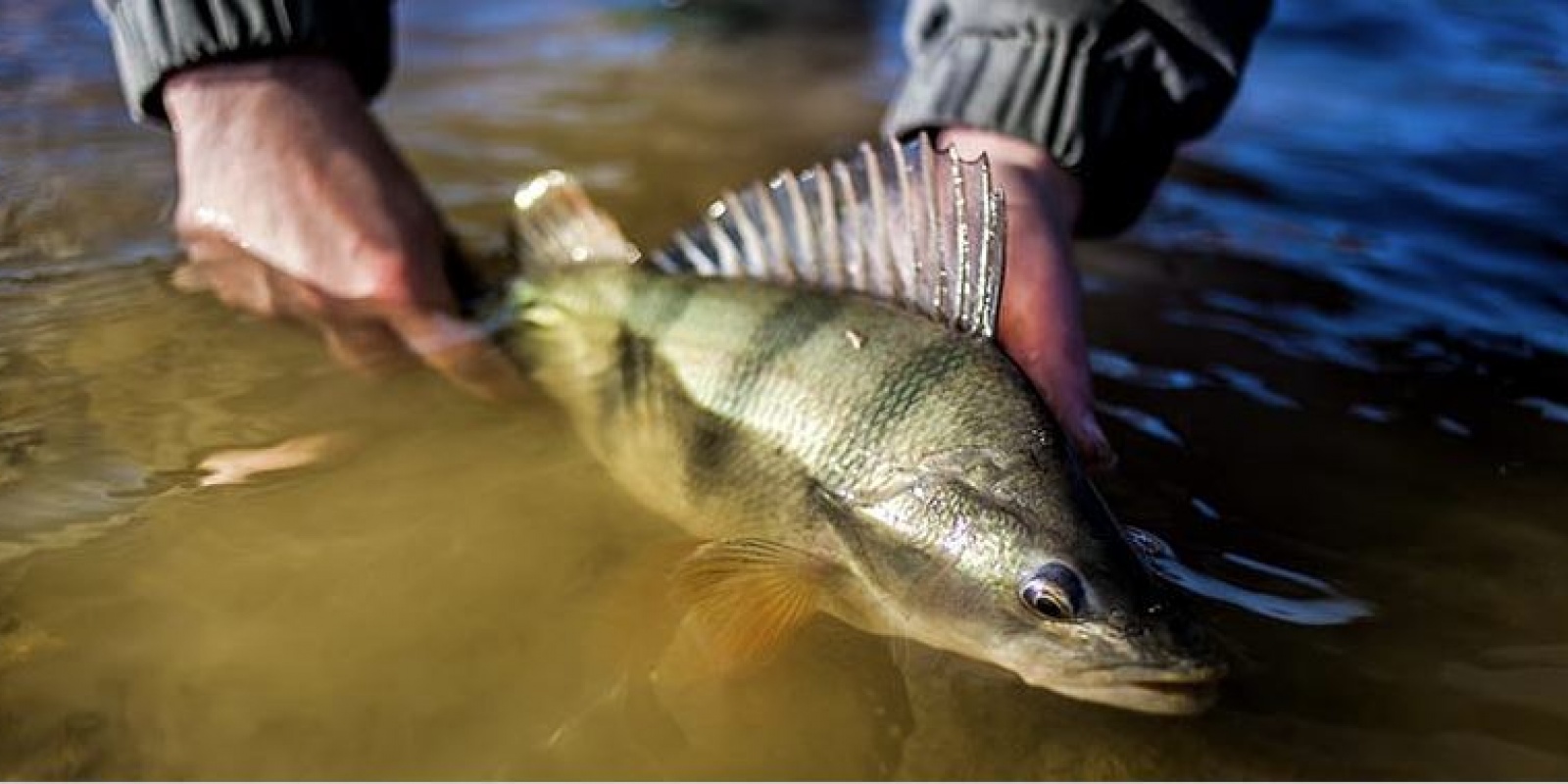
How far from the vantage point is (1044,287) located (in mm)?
2264

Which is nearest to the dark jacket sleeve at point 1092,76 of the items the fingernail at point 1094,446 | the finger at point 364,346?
the fingernail at point 1094,446

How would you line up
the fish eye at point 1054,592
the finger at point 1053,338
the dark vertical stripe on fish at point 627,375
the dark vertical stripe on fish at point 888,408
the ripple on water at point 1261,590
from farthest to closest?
1. the dark vertical stripe on fish at point 627,375
2. the finger at point 1053,338
3. the dark vertical stripe on fish at point 888,408
4. the ripple on water at point 1261,590
5. the fish eye at point 1054,592

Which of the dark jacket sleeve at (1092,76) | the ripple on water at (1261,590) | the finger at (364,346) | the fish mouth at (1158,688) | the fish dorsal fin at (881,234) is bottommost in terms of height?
the ripple on water at (1261,590)

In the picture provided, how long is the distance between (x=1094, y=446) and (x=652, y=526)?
0.69m

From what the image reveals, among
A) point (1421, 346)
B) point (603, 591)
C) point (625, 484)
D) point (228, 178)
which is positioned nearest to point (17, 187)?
point (228, 178)

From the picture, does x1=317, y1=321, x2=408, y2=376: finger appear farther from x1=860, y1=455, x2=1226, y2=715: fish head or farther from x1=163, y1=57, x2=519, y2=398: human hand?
x1=860, y1=455, x2=1226, y2=715: fish head

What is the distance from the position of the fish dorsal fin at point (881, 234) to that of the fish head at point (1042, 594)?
33cm

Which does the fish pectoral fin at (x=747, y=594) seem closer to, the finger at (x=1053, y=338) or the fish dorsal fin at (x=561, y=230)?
the finger at (x=1053, y=338)

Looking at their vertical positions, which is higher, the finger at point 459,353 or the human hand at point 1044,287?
the human hand at point 1044,287

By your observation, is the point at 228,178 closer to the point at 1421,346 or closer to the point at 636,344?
the point at 636,344

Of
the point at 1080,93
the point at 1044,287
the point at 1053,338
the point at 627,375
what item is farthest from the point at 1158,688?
the point at 1080,93

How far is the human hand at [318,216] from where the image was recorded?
2.52 m

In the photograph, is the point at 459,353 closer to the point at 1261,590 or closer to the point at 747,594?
the point at 747,594

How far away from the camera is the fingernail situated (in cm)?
208
